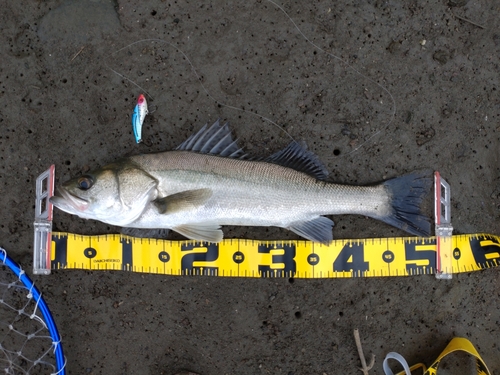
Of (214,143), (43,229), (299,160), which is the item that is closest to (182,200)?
(214,143)

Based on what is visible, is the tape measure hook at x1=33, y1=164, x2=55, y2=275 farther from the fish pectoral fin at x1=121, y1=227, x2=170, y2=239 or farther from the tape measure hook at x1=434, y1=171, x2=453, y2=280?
the tape measure hook at x1=434, y1=171, x2=453, y2=280

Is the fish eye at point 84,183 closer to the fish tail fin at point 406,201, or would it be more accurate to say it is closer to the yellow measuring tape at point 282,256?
the yellow measuring tape at point 282,256

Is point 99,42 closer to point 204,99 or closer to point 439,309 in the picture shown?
point 204,99

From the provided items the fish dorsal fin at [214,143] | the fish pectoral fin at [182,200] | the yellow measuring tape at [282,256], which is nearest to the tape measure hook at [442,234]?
the yellow measuring tape at [282,256]

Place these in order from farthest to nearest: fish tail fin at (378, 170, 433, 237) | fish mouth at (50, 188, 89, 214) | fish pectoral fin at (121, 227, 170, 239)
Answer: fish pectoral fin at (121, 227, 170, 239) → fish tail fin at (378, 170, 433, 237) → fish mouth at (50, 188, 89, 214)

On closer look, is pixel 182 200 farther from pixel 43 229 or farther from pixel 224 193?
pixel 43 229

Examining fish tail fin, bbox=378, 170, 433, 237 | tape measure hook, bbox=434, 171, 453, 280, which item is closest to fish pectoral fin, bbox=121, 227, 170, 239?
fish tail fin, bbox=378, 170, 433, 237
